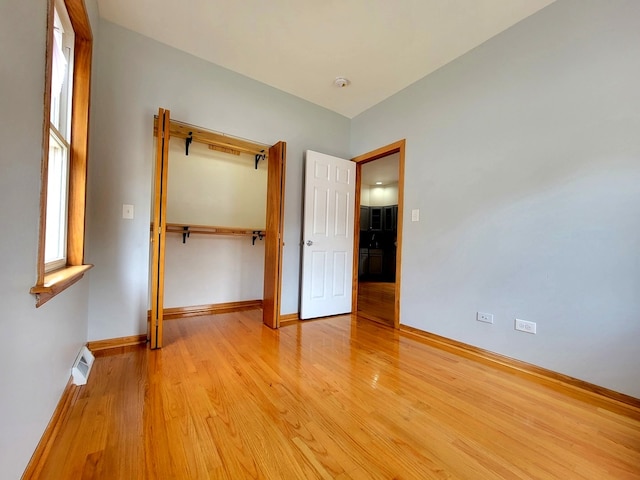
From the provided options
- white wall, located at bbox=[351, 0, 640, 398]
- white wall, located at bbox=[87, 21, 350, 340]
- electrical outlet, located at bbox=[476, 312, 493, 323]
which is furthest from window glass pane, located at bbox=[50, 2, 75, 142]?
electrical outlet, located at bbox=[476, 312, 493, 323]

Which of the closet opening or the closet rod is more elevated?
the closet rod

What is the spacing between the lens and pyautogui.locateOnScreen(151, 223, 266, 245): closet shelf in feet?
9.98

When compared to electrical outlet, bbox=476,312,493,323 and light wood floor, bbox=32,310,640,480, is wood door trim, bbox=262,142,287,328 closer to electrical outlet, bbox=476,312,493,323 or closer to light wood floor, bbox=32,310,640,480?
light wood floor, bbox=32,310,640,480

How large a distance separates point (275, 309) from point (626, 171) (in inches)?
112

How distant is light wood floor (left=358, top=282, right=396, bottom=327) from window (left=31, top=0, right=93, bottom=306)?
285 cm

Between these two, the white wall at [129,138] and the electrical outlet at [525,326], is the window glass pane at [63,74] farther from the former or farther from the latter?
the electrical outlet at [525,326]

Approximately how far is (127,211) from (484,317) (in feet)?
10.2

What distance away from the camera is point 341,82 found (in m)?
2.80

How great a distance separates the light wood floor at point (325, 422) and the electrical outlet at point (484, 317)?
1.18 ft

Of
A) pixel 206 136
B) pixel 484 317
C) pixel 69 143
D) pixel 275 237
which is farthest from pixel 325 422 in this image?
pixel 206 136

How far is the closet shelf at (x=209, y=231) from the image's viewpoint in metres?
3.04

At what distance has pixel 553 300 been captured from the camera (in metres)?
1.84

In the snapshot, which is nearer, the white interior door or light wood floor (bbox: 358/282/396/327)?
the white interior door

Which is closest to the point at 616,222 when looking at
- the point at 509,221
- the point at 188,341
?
the point at 509,221
